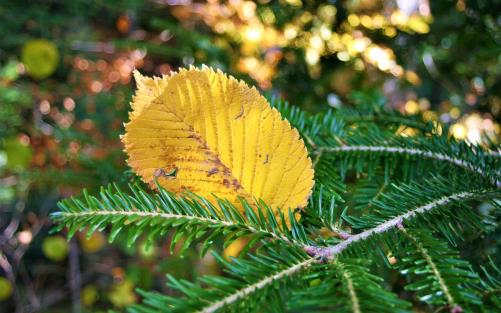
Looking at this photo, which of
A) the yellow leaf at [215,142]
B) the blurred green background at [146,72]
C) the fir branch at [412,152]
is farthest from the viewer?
the blurred green background at [146,72]

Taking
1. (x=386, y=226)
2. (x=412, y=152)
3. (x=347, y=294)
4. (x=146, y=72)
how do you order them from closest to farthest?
(x=347, y=294) → (x=386, y=226) → (x=412, y=152) → (x=146, y=72)

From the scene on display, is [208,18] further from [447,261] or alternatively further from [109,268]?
[447,261]

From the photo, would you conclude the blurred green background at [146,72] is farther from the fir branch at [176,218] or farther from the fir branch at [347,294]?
the fir branch at [347,294]

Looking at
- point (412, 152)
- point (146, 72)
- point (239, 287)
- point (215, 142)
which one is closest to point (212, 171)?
point (215, 142)

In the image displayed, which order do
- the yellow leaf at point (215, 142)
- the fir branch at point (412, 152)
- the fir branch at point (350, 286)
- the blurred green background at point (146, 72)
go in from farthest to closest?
the blurred green background at point (146, 72)
the fir branch at point (412, 152)
the yellow leaf at point (215, 142)
the fir branch at point (350, 286)

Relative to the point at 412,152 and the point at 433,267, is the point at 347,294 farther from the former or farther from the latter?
the point at 412,152

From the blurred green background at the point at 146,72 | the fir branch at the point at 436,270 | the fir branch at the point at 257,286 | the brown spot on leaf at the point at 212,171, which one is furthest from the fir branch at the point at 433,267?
the blurred green background at the point at 146,72
